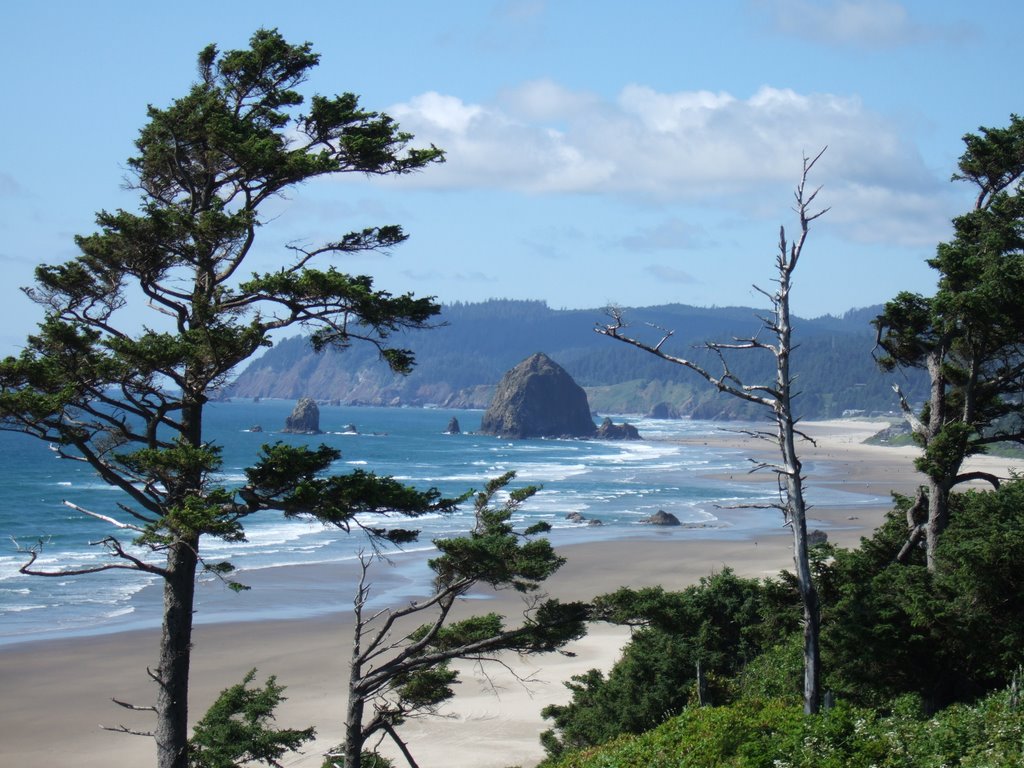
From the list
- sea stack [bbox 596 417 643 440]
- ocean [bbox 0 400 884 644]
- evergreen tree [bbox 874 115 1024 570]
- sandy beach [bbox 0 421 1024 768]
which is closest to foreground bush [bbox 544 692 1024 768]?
sandy beach [bbox 0 421 1024 768]

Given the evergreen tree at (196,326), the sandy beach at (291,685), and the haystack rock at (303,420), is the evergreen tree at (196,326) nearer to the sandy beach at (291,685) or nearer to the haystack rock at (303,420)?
the sandy beach at (291,685)

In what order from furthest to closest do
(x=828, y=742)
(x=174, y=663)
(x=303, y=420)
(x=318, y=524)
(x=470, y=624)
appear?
(x=303, y=420)
(x=318, y=524)
(x=470, y=624)
(x=174, y=663)
(x=828, y=742)

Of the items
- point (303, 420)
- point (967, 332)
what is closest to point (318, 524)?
point (967, 332)

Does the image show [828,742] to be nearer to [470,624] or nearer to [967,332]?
[470,624]

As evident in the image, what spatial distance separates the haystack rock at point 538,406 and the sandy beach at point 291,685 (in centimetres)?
10409

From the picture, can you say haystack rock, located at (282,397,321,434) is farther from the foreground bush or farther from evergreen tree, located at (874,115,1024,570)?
the foreground bush

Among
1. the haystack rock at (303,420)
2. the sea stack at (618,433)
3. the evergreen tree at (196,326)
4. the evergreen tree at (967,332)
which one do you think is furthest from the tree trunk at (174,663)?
the sea stack at (618,433)

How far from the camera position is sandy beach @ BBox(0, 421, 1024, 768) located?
1912cm

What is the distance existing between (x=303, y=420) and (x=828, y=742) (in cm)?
11932

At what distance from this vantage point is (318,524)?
47906 millimetres

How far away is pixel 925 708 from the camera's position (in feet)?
44.4

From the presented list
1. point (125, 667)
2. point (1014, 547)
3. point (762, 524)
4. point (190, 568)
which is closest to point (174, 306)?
point (190, 568)

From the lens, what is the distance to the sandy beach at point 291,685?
1912cm

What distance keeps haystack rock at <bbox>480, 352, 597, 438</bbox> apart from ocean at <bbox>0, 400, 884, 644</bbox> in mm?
25415
